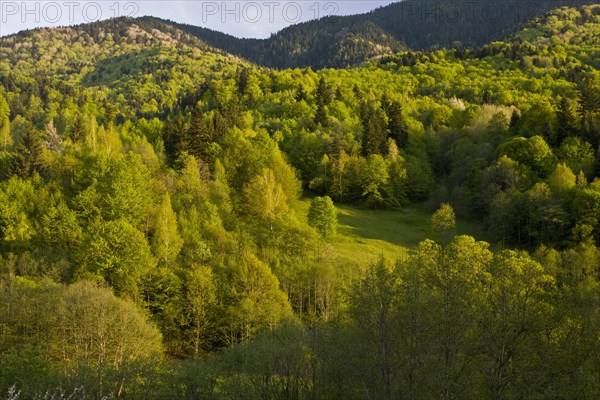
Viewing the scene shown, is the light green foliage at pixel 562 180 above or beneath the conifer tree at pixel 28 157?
beneath

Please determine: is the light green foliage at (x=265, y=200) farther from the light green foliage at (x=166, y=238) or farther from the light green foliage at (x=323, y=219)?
the light green foliage at (x=166, y=238)

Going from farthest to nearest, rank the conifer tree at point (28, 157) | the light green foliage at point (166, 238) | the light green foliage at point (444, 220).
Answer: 1. the light green foliage at point (444, 220)
2. the conifer tree at point (28, 157)
3. the light green foliage at point (166, 238)

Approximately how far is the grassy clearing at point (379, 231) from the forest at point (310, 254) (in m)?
0.50

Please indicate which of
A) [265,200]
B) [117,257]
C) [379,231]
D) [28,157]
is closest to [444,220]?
[379,231]

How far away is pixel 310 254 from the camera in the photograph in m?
56.8

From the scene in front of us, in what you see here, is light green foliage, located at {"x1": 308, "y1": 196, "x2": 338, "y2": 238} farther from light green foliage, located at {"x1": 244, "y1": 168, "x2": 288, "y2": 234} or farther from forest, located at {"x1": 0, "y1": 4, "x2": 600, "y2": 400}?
light green foliage, located at {"x1": 244, "y1": 168, "x2": 288, "y2": 234}

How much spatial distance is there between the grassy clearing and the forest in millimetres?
503

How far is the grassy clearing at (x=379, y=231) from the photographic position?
62875 mm

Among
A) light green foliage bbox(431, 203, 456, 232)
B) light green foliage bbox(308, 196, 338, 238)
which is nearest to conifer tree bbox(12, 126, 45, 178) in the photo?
light green foliage bbox(308, 196, 338, 238)

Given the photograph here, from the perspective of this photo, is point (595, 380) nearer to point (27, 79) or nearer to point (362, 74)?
point (362, 74)

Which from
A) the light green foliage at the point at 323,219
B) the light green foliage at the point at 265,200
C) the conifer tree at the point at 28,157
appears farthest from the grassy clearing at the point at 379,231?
the conifer tree at the point at 28,157

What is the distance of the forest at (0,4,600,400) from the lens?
26.4m

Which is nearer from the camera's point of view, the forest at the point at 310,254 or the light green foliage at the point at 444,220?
the forest at the point at 310,254

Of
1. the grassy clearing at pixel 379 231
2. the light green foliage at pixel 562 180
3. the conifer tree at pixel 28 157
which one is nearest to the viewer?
the grassy clearing at pixel 379 231
